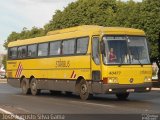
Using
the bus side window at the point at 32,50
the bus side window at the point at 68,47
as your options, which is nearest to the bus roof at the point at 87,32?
the bus side window at the point at 68,47

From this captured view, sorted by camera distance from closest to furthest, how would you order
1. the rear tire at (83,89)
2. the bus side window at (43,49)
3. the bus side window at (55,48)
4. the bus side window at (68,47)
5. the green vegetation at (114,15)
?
the rear tire at (83,89) → the bus side window at (68,47) → the bus side window at (55,48) → the bus side window at (43,49) → the green vegetation at (114,15)

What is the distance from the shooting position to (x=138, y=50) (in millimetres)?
22500

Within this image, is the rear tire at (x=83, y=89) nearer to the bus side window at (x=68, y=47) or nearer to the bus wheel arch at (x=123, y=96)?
the bus wheel arch at (x=123, y=96)

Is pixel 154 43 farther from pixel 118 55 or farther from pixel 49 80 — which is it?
pixel 118 55

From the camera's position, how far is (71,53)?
24.9 m

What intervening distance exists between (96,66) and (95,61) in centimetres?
Result: 27

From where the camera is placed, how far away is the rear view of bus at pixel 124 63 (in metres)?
21.7

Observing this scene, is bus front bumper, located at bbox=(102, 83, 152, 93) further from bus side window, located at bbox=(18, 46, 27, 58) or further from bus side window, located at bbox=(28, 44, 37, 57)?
bus side window, located at bbox=(18, 46, 27, 58)

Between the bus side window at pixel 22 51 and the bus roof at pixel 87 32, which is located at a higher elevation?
the bus roof at pixel 87 32

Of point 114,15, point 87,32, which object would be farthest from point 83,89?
point 114,15

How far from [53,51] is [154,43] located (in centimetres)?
2214

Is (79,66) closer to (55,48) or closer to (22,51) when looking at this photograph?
(55,48)

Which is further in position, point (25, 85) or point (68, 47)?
point (25, 85)

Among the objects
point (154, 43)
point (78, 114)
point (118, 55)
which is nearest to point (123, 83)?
point (118, 55)
